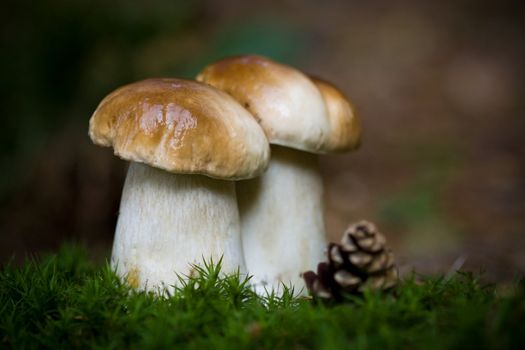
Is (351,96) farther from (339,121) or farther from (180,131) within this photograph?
(180,131)

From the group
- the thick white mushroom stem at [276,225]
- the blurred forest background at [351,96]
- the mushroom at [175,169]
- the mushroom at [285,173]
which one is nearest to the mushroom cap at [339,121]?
the mushroom at [285,173]

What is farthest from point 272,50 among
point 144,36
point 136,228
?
point 136,228

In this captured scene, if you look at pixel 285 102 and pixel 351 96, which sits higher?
pixel 351 96

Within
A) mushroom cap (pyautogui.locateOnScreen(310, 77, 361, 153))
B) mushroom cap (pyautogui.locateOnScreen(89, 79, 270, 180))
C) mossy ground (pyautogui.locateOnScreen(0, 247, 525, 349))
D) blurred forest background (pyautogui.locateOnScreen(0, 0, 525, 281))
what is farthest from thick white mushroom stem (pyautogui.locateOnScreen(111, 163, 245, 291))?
blurred forest background (pyautogui.locateOnScreen(0, 0, 525, 281))

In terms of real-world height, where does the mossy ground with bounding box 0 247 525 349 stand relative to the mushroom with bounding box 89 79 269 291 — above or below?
below

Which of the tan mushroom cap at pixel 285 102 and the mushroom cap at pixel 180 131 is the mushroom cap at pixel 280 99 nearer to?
the tan mushroom cap at pixel 285 102

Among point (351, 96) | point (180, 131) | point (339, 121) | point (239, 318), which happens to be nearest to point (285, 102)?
point (339, 121)

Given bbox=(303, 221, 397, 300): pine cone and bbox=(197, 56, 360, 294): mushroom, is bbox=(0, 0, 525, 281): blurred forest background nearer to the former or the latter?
bbox=(197, 56, 360, 294): mushroom
